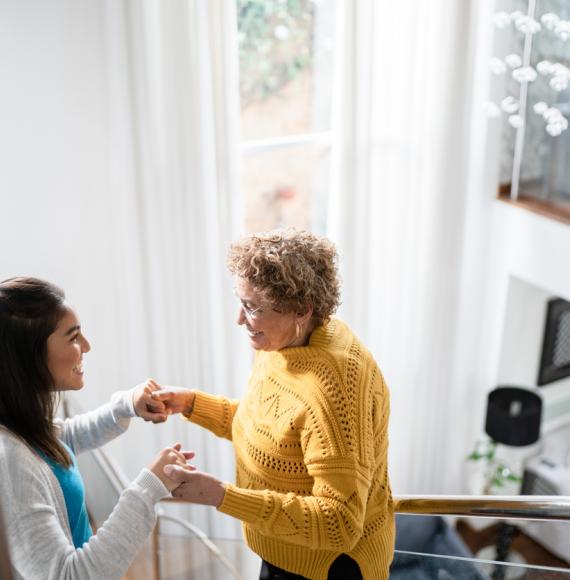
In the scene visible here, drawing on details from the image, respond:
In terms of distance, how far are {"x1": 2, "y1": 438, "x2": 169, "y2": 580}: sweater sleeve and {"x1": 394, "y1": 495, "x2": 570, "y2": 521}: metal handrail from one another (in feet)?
3.10

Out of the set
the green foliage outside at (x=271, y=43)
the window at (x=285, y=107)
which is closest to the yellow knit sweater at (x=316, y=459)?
the window at (x=285, y=107)

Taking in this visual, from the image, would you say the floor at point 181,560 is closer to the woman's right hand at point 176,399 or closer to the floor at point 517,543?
the woman's right hand at point 176,399

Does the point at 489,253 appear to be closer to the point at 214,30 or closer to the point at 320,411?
the point at 214,30

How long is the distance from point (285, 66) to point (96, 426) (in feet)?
9.17

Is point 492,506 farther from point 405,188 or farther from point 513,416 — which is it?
point 513,416

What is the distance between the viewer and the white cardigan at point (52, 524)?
1.84 m

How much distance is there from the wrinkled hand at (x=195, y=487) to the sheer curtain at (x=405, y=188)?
2786mm

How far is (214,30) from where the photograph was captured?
380cm

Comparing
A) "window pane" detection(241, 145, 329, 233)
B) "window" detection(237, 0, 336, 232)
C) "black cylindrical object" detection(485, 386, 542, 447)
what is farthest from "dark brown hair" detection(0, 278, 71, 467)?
"black cylindrical object" detection(485, 386, 542, 447)

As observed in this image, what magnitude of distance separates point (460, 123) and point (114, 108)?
213cm

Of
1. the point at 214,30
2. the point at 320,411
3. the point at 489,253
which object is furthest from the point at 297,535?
the point at 489,253

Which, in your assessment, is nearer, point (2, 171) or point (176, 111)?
point (2, 171)

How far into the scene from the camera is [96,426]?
2428mm

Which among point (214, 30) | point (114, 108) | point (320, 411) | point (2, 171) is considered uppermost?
point (214, 30)
